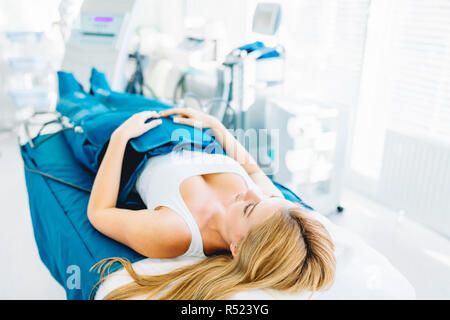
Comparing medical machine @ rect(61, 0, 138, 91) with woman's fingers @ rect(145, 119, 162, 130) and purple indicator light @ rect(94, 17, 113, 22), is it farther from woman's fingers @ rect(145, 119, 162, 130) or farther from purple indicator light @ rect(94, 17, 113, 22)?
woman's fingers @ rect(145, 119, 162, 130)

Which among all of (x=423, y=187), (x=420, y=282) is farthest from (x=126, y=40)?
(x=420, y=282)

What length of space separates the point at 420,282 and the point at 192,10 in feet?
10.6

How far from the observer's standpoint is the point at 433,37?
79.3 inches

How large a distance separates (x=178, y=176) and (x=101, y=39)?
1.93 meters

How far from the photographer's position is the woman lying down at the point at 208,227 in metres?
0.89

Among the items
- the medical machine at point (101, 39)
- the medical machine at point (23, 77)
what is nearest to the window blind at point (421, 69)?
the medical machine at point (101, 39)

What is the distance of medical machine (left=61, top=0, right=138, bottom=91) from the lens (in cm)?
268

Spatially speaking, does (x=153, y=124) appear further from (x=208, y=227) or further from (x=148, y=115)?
(x=208, y=227)

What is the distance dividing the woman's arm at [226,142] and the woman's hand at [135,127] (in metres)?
0.09

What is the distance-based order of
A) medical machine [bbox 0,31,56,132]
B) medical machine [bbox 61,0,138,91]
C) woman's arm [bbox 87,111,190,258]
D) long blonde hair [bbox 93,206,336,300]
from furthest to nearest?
medical machine [bbox 0,31,56,132]
medical machine [bbox 61,0,138,91]
woman's arm [bbox 87,111,190,258]
long blonde hair [bbox 93,206,336,300]

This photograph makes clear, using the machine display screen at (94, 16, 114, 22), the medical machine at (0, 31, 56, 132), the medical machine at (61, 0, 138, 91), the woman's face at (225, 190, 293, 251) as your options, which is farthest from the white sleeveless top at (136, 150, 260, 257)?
the medical machine at (0, 31, 56, 132)

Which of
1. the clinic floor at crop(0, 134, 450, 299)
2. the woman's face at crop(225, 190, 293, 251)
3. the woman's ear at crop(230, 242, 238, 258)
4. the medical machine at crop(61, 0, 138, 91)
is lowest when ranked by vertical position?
the clinic floor at crop(0, 134, 450, 299)

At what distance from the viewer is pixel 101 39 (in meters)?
2.73

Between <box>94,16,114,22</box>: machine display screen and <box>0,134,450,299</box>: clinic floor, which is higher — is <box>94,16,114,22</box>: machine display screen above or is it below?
above
